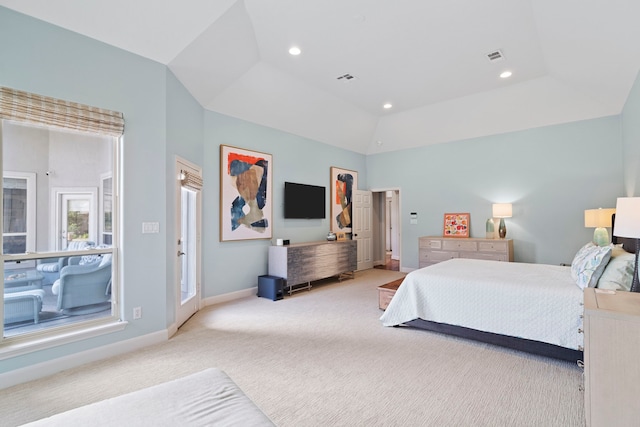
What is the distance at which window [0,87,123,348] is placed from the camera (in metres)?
2.45

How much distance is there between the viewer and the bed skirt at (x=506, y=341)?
8.68 ft

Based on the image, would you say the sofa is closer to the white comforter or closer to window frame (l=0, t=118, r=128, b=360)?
window frame (l=0, t=118, r=128, b=360)

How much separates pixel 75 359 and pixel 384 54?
4790 mm

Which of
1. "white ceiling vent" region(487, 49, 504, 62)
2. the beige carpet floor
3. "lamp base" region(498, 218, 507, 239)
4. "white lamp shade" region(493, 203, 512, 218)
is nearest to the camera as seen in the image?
the beige carpet floor

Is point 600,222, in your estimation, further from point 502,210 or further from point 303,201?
point 303,201

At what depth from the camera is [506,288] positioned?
294 centimetres

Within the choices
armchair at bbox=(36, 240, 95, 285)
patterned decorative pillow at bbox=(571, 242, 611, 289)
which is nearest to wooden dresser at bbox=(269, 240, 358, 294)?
armchair at bbox=(36, 240, 95, 285)

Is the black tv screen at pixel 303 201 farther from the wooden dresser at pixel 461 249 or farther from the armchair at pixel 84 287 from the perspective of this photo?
the armchair at pixel 84 287

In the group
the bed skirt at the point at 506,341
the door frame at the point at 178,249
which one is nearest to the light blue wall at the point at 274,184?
the door frame at the point at 178,249

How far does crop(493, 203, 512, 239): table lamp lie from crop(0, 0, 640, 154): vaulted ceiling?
1.49 m

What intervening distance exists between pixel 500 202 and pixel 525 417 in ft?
15.8

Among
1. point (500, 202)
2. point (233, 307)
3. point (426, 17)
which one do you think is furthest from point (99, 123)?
point (500, 202)

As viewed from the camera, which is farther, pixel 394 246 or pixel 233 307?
pixel 394 246

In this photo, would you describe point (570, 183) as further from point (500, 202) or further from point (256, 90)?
point (256, 90)
